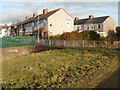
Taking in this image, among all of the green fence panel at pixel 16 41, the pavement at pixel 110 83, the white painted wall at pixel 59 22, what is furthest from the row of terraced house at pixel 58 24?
the pavement at pixel 110 83

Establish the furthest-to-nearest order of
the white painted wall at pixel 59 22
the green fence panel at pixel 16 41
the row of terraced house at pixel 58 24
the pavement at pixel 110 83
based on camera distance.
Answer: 1. the white painted wall at pixel 59 22
2. the row of terraced house at pixel 58 24
3. the green fence panel at pixel 16 41
4. the pavement at pixel 110 83

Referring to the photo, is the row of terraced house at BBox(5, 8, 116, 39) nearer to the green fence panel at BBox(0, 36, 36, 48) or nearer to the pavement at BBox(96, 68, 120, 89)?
the green fence panel at BBox(0, 36, 36, 48)

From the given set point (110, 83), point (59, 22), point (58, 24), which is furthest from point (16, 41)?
point (110, 83)

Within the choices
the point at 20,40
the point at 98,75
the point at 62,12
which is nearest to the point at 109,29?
the point at 62,12

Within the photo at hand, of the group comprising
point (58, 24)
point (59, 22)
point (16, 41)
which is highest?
point (59, 22)

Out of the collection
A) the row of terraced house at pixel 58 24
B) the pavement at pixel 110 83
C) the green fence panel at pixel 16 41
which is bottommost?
the pavement at pixel 110 83

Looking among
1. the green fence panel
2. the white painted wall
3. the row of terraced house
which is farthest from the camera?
the white painted wall

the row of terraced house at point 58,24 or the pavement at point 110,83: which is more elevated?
the row of terraced house at point 58,24

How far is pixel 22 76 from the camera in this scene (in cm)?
643

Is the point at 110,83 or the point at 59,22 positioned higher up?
the point at 59,22

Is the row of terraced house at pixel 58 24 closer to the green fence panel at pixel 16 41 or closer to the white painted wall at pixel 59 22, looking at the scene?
the white painted wall at pixel 59 22

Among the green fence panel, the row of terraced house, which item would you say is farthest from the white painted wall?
the green fence panel

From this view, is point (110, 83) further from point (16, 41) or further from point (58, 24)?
point (58, 24)

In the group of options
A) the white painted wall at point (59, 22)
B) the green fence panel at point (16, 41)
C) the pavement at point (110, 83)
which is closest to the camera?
the pavement at point (110, 83)
